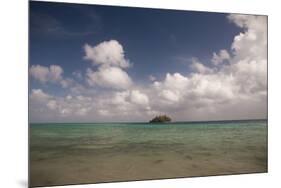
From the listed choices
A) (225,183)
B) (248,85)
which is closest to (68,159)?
(225,183)

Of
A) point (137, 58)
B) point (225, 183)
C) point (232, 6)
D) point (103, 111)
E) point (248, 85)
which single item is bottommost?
point (225, 183)

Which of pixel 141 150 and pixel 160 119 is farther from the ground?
pixel 160 119

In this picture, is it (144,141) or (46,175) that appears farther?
(144,141)

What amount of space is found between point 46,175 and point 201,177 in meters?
1.66

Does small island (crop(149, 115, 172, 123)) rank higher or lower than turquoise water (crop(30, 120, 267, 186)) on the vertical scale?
higher

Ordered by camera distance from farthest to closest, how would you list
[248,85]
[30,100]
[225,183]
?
[248,85]
[225,183]
[30,100]

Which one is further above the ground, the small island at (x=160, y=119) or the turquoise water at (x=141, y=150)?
the small island at (x=160, y=119)

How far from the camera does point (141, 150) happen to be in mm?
3754

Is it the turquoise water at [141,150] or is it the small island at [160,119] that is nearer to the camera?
the turquoise water at [141,150]

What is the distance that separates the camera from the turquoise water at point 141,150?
3.48 meters

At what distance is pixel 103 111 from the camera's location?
368 cm

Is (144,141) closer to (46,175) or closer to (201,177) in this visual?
(201,177)

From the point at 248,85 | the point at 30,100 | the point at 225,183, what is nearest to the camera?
the point at 30,100

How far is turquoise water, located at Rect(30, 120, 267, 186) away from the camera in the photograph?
3.48m
